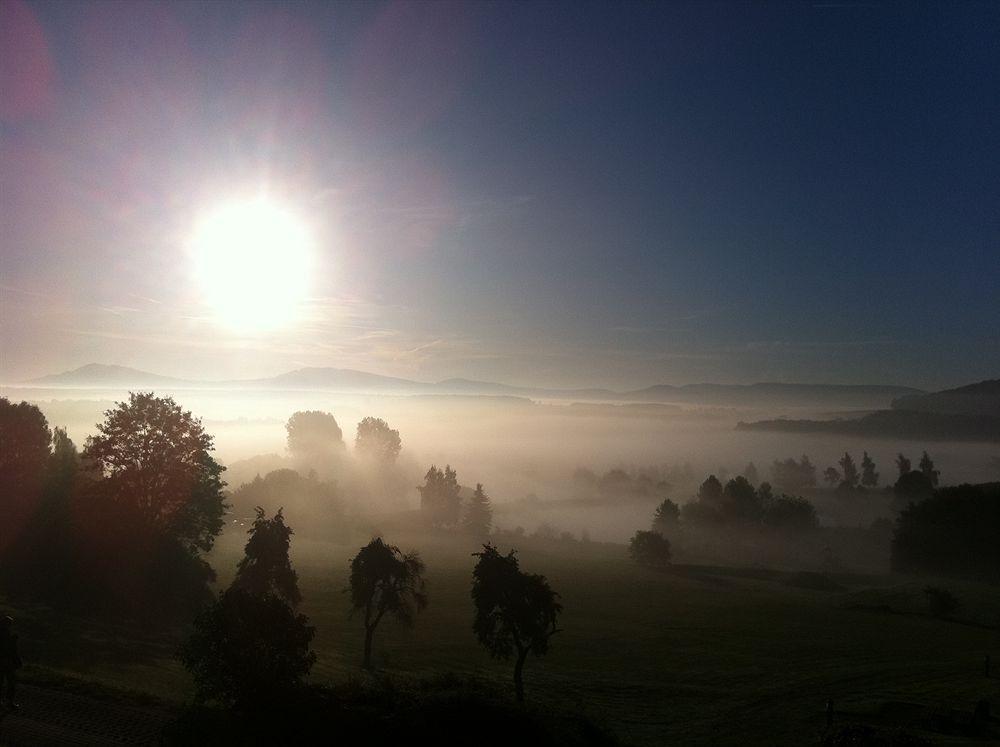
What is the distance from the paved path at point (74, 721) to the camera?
58.1ft

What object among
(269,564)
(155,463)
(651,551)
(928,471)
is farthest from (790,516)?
(155,463)

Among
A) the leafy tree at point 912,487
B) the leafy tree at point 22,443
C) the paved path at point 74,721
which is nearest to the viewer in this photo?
the paved path at point 74,721

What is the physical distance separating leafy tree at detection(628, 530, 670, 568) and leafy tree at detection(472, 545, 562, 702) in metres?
75.8

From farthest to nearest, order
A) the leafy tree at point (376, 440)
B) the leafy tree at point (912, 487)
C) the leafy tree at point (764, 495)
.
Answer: the leafy tree at point (376, 440), the leafy tree at point (912, 487), the leafy tree at point (764, 495)

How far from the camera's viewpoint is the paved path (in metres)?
17.7

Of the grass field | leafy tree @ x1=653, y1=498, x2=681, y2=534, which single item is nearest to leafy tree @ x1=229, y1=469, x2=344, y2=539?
the grass field

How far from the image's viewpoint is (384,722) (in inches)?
734

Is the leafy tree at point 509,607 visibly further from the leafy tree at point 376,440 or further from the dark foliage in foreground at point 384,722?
the leafy tree at point 376,440

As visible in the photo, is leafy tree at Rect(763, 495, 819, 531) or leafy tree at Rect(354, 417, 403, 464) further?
leafy tree at Rect(354, 417, 403, 464)

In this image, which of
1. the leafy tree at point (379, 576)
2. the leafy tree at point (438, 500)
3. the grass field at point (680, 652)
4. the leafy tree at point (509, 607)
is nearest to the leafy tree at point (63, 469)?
the grass field at point (680, 652)

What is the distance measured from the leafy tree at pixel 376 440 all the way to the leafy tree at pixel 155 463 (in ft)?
414

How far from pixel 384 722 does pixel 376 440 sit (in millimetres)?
164647

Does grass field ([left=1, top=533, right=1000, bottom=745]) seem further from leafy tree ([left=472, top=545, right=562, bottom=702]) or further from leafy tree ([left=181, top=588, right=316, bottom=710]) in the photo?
leafy tree ([left=181, top=588, right=316, bottom=710])

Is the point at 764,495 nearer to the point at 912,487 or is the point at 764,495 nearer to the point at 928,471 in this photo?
the point at 912,487
